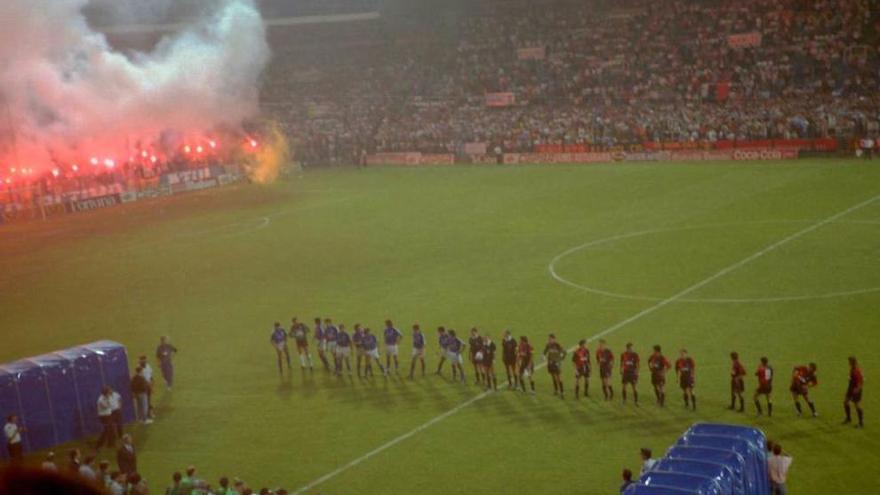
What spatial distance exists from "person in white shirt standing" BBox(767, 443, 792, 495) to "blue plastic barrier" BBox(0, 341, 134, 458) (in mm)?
11881

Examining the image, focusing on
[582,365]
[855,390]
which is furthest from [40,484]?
[582,365]

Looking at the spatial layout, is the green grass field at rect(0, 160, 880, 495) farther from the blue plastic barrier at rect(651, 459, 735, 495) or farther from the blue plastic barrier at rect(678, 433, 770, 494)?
the blue plastic barrier at rect(651, 459, 735, 495)

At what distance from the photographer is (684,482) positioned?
424 inches

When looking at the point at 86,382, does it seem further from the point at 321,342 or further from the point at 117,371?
the point at 321,342

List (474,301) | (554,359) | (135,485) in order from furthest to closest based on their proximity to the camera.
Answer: (474,301)
(554,359)
(135,485)

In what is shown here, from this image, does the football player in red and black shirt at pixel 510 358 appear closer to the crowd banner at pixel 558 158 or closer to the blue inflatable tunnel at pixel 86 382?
the blue inflatable tunnel at pixel 86 382

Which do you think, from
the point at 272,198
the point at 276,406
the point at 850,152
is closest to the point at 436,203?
the point at 272,198

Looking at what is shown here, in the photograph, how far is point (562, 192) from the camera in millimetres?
42719

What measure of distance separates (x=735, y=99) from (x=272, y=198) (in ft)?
78.4

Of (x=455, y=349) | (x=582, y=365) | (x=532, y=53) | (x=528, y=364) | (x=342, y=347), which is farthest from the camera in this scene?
(x=532, y=53)

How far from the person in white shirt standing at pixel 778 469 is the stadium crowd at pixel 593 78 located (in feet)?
117

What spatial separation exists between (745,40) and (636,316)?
36276 mm

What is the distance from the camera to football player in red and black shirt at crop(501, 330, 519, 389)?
19.5m

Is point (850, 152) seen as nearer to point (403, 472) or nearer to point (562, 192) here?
point (562, 192)
